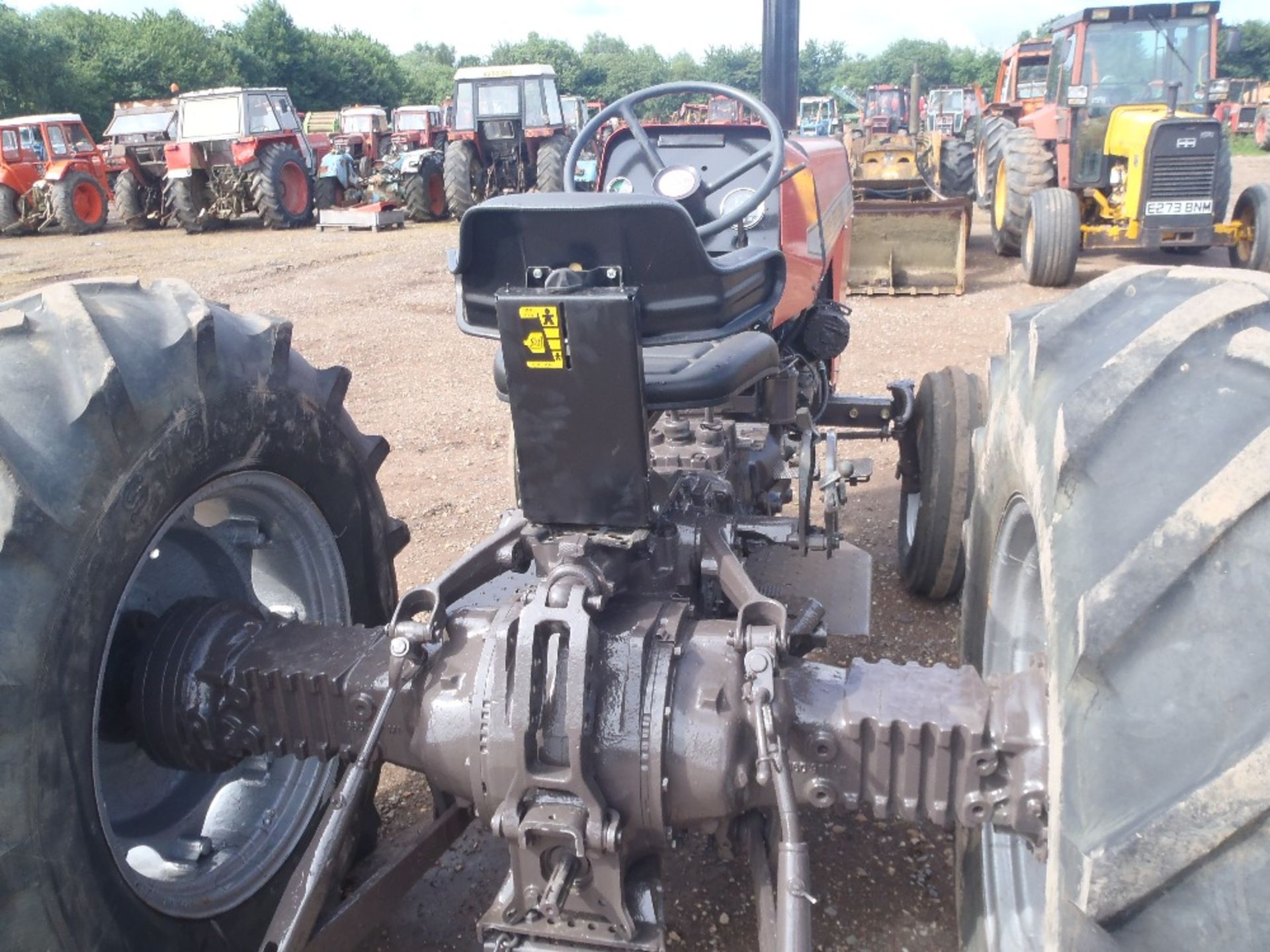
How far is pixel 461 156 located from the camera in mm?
16406

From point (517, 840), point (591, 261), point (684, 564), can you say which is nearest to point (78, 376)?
point (591, 261)

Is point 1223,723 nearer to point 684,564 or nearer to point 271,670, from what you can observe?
point 684,564

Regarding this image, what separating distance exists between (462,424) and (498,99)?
12.6 m

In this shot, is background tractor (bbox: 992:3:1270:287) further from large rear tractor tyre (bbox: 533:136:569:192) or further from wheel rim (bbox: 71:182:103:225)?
wheel rim (bbox: 71:182:103:225)

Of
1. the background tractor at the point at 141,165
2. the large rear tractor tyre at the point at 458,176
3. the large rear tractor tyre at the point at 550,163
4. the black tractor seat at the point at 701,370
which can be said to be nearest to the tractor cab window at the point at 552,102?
the large rear tractor tyre at the point at 550,163

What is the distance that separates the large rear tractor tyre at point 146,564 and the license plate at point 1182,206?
8.43 m

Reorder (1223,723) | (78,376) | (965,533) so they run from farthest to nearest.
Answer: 1. (965,533)
2. (78,376)
3. (1223,723)

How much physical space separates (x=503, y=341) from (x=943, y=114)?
23842 mm

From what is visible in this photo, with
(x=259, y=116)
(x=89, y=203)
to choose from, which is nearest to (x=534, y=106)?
(x=259, y=116)

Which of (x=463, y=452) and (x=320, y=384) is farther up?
(x=320, y=384)

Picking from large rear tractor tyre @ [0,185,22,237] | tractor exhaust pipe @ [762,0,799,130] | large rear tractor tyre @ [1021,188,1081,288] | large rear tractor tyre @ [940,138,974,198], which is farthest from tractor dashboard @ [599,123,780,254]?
large rear tractor tyre @ [0,185,22,237]

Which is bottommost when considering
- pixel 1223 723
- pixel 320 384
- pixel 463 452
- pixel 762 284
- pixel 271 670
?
pixel 463 452

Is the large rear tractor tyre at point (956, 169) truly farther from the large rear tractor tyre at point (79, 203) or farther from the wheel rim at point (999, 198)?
the large rear tractor tyre at point (79, 203)

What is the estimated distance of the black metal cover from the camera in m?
1.73
